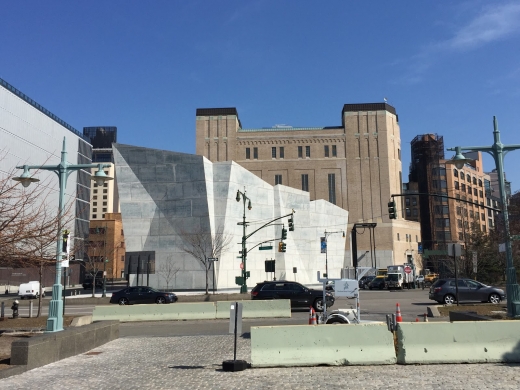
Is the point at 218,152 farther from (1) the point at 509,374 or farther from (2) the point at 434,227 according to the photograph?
(1) the point at 509,374

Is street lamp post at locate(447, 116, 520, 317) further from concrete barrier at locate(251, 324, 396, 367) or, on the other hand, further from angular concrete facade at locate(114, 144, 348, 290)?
angular concrete facade at locate(114, 144, 348, 290)

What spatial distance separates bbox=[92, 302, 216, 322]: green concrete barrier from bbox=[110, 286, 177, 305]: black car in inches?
361

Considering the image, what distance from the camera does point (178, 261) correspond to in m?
50.8

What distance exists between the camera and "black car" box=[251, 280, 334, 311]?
87.7 feet

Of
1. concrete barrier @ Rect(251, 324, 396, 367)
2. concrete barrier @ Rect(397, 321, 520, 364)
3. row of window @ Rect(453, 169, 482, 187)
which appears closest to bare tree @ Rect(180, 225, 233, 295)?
concrete barrier @ Rect(251, 324, 396, 367)

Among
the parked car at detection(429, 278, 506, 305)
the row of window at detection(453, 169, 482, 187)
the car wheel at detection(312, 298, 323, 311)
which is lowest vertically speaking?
the car wheel at detection(312, 298, 323, 311)

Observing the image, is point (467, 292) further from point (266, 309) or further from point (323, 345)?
point (323, 345)

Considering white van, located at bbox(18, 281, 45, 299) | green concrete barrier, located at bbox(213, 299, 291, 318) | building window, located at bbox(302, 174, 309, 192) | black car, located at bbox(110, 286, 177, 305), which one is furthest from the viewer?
building window, located at bbox(302, 174, 309, 192)

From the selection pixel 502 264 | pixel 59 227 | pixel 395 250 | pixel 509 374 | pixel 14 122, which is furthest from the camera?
pixel 395 250

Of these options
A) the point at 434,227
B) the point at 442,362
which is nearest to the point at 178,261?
the point at 442,362

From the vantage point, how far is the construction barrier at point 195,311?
23156 mm

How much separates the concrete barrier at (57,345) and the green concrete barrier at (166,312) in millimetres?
6775

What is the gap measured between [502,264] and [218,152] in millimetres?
64106

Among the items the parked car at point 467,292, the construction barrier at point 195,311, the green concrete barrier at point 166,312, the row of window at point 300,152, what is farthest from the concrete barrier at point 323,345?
the row of window at point 300,152
